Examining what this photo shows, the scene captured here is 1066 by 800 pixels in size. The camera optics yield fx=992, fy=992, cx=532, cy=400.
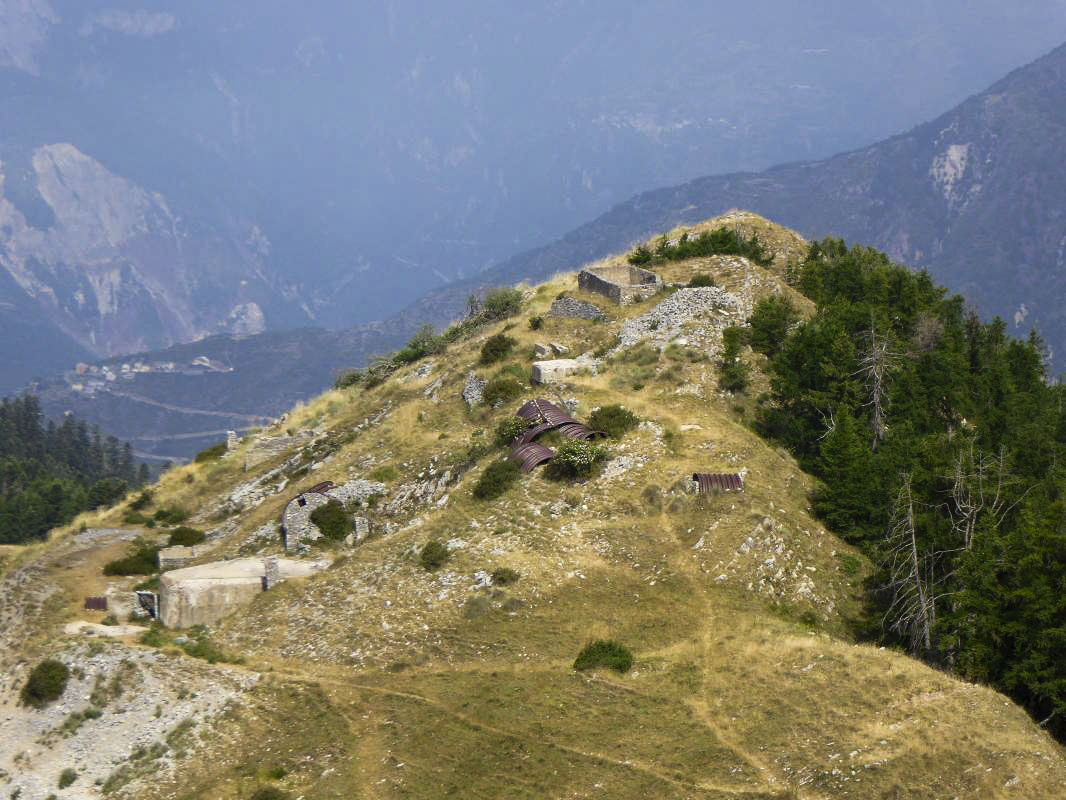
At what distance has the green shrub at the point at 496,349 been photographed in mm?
66875

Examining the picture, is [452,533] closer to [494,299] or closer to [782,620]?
[782,620]

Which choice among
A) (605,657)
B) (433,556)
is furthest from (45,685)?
(605,657)

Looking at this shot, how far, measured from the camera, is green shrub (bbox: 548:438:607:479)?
4822 cm

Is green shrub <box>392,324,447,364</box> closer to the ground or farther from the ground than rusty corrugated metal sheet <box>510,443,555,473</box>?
farther from the ground

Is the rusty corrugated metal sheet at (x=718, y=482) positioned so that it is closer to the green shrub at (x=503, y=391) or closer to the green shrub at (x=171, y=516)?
the green shrub at (x=503, y=391)

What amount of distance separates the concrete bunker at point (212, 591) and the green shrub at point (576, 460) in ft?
42.6

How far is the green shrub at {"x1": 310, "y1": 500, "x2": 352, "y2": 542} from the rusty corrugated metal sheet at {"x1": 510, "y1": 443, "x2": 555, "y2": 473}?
33.0ft

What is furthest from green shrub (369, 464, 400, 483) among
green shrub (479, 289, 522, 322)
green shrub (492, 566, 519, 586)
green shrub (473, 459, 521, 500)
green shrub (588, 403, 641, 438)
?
green shrub (479, 289, 522, 322)

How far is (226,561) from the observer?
172 ft

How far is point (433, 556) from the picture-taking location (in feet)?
147

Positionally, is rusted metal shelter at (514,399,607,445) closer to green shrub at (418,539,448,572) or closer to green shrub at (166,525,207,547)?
green shrub at (418,539,448,572)

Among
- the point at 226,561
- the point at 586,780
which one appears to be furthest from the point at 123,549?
the point at 586,780

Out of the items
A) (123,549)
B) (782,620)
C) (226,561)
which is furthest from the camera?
(123,549)

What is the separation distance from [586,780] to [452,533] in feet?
55.1
